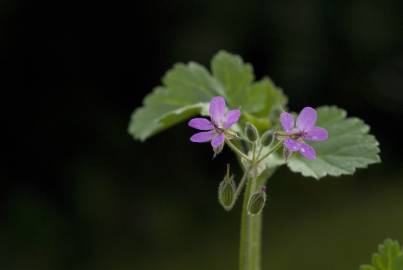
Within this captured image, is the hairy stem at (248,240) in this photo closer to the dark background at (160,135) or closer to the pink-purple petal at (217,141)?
the pink-purple petal at (217,141)

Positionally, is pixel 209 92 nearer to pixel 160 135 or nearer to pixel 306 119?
pixel 306 119

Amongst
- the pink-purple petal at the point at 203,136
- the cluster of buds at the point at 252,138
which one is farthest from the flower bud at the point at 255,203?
the pink-purple petal at the point at 203,136

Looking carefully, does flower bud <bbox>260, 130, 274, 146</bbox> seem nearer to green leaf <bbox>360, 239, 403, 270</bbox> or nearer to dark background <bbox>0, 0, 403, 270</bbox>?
green leaf <bbox>360, 239, 403, 270</bbox>

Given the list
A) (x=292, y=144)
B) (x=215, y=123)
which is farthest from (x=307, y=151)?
(x=215, y=123)

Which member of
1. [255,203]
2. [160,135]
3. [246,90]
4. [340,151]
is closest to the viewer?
[255,203]

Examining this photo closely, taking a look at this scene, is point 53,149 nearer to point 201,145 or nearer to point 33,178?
point 33,178

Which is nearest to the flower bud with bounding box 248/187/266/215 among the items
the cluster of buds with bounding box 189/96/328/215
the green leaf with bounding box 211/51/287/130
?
the cluster of buds with bounding box 189/96/328/215

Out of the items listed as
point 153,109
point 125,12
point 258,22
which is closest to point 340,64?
point 258,22

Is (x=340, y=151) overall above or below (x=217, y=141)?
above
